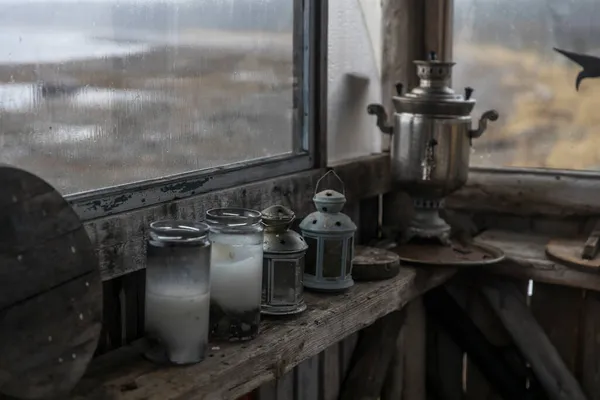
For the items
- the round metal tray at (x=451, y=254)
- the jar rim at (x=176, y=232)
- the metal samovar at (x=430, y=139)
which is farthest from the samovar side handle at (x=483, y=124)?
the jar rim at (x=176, y=232)

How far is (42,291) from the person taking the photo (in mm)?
1188

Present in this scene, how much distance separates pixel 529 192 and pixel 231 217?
45.8 inches

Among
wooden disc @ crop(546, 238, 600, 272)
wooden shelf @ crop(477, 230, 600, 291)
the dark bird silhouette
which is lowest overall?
wooden shelf @ crop(477, 230, 600, 291)

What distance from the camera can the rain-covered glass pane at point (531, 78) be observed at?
2.33 meters

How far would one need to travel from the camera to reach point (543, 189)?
2371 mm

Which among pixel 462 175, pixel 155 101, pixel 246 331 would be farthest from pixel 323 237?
pixel 462 175

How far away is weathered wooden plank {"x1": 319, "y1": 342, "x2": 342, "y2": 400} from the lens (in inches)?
86.3

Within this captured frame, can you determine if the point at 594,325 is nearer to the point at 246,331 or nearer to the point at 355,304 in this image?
the point at 355,304

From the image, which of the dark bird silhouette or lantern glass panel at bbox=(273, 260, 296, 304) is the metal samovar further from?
lantern glass panel at bbox=(273, 260, 296, 304)

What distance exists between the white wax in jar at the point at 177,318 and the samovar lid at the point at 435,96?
38.1 inches

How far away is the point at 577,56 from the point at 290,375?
1.17 m

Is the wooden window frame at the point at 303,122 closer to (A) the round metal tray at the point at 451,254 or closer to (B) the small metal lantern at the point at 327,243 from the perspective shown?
(B) the small metal lantern at the point at 327,243

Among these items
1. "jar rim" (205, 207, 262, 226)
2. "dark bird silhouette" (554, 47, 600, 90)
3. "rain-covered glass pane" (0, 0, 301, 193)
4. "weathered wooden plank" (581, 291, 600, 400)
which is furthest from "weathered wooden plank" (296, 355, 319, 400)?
"dark bird silhouette" (554, 47, 600, 90)

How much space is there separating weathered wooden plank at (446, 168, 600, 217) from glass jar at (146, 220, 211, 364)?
125 cm
